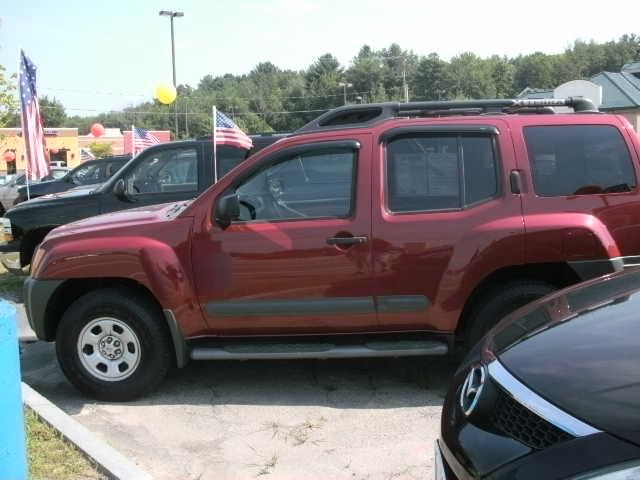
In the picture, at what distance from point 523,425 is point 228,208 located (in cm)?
297

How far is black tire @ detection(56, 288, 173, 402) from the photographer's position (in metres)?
4.73

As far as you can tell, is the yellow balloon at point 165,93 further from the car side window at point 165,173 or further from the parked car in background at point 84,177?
the car side window at point 165,173

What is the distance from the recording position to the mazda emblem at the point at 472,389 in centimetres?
224

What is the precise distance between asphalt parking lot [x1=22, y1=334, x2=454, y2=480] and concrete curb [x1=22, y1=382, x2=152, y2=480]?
0.93ft

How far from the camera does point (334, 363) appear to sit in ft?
18.1

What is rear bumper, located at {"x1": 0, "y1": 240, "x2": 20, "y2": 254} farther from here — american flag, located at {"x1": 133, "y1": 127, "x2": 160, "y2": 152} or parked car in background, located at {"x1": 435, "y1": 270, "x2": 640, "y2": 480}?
parked car in background, located at {"x1": 435, "y1": 270, "x2": 640, "y2": 480}

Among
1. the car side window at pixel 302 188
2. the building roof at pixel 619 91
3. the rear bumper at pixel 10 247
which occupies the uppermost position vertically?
the building roof at pixel 619 91

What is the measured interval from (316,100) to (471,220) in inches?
4270

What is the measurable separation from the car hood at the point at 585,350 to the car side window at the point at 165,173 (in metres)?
5.70

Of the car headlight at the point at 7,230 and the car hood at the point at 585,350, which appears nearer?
the car hood at the point at 585,350

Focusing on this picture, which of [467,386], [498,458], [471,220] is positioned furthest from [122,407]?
[498,458]

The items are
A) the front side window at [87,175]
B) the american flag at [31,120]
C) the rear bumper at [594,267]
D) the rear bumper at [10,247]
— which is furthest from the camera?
the front side window at [87,175]

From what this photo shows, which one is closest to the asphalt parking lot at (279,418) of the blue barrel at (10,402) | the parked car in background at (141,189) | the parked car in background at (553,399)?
the blue barrel at (10,402)

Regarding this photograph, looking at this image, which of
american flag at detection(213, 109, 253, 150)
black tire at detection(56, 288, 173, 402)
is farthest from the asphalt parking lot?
american flag at detection(213, 109, 253, 150)
